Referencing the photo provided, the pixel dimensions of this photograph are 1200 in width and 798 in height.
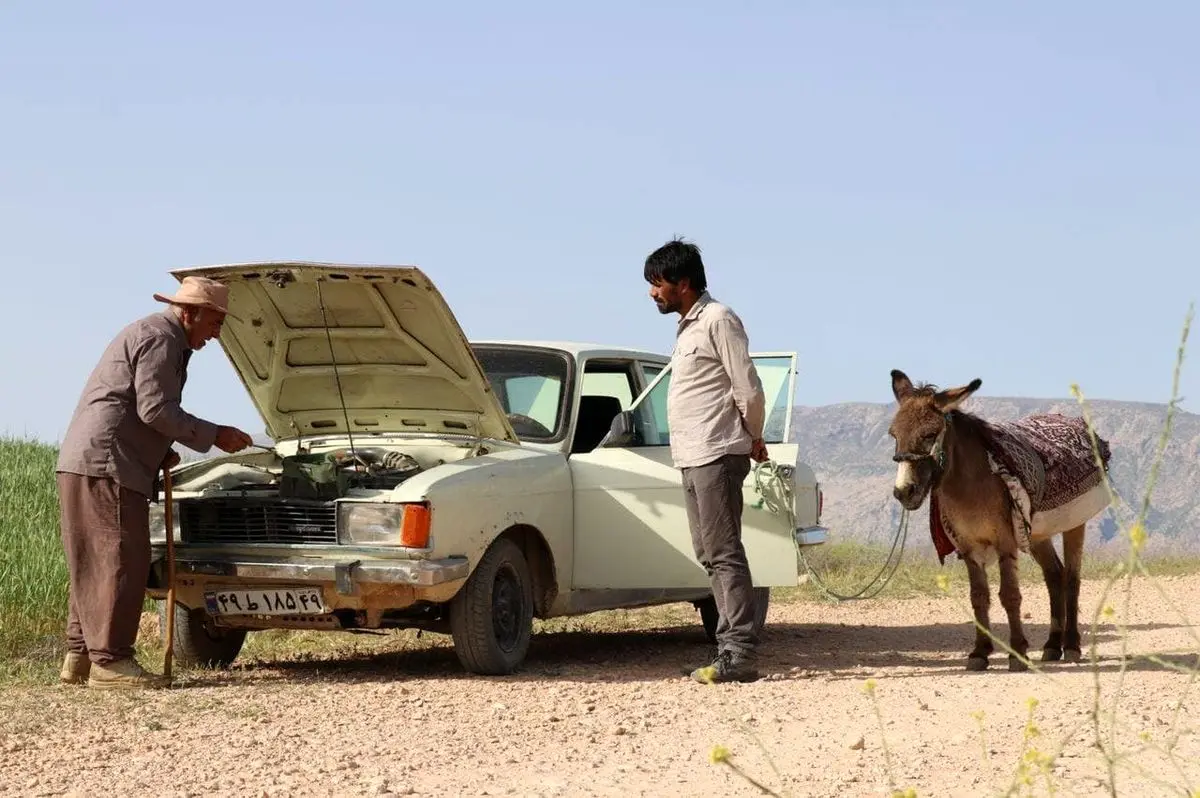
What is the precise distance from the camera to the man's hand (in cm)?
813

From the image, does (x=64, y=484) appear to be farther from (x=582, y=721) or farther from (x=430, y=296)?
(x=582, y=721)

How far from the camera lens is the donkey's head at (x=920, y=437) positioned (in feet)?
27.8

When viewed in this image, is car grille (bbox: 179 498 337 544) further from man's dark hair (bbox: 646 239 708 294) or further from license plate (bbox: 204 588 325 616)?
man's dark hair (bbox: 646 239 708 294)

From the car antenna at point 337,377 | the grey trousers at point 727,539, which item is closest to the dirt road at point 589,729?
the grey trousers at point 727,539

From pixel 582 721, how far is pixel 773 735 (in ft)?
2.92

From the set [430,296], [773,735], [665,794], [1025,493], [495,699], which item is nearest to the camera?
[665,794]

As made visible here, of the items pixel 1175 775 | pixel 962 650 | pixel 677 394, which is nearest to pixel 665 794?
pixel 1175 775

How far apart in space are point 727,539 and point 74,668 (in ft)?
11.3

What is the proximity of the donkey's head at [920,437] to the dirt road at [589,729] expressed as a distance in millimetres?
1022

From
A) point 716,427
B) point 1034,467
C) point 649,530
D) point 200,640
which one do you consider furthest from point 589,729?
point 1034,467

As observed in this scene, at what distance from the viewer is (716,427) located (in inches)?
322

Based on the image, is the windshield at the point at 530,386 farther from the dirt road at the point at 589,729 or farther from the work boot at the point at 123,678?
the work boot at the point at 123,678

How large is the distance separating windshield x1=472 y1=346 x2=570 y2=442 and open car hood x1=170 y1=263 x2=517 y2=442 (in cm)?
40

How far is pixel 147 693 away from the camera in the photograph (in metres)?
7.88
